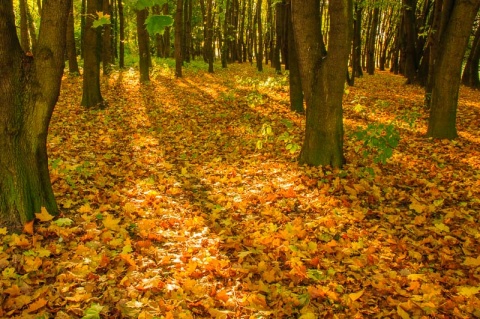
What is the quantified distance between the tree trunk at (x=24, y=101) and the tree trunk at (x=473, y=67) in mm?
16793

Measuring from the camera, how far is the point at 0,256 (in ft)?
12.0

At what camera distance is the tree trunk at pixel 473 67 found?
15.3m

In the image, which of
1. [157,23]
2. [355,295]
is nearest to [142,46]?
[157,23]

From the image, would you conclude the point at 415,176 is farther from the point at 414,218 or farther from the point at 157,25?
the point at 157,25

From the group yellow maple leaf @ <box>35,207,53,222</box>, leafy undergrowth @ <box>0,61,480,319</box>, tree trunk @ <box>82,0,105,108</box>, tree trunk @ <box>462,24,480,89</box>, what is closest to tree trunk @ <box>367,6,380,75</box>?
tree trunk @ <box>462,24,480,89</box>

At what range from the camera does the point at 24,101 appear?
4.04m

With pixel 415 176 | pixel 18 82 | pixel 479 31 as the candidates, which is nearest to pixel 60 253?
pixel 18 82

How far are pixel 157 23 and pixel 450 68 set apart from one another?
7469mm

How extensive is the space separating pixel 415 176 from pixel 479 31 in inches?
511

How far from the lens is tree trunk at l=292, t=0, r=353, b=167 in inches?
241

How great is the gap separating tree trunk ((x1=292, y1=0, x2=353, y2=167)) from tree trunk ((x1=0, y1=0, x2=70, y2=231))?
4.01 metres

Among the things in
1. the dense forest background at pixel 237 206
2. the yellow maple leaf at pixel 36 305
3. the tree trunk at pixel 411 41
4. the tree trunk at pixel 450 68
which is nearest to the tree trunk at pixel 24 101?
the dense forest background at pixel 237 206

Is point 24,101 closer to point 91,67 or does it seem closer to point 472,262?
point 472,262

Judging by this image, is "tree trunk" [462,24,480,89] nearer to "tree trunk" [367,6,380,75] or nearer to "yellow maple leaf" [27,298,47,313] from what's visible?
"tree trunk" [367,6,380,75]
